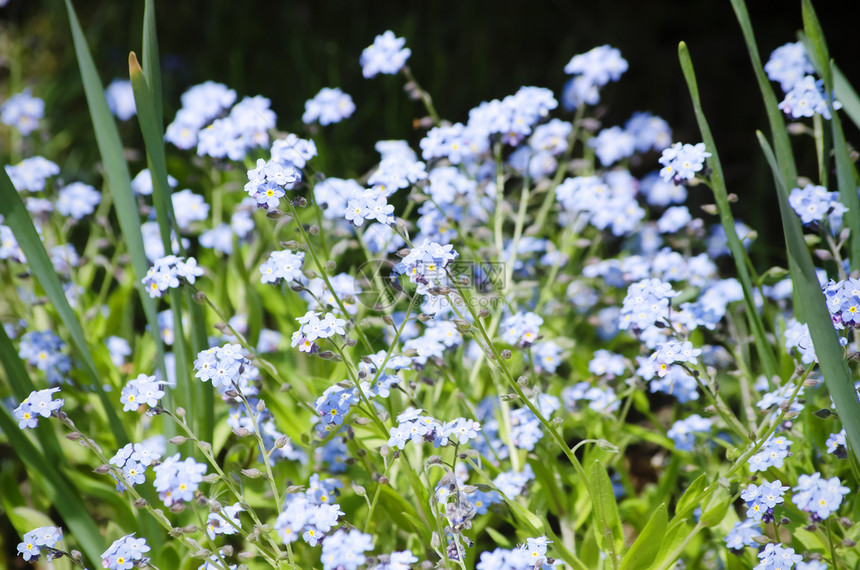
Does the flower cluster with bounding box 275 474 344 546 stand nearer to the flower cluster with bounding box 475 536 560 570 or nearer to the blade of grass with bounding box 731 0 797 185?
the flower cluster with bounding box 475 536 560 570

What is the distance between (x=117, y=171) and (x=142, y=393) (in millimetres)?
752

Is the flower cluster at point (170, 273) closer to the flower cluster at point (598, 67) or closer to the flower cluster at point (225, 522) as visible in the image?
the flower cluster at point (225, 522)

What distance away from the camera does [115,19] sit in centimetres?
585

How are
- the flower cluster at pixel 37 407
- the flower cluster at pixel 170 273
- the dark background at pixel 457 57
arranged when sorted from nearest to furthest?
the flower cluster at pixel 37 407, the flower cluster at pixel 170 273, the dark background at pixel 457 57

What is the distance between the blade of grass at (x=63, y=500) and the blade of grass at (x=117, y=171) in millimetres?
444

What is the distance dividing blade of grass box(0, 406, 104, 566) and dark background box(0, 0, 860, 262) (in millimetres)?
Result: 2111

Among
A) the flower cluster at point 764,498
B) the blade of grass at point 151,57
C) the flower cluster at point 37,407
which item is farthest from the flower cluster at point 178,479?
the flower cluster at point 764,498

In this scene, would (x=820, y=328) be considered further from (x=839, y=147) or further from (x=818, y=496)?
(x=839, y=147)

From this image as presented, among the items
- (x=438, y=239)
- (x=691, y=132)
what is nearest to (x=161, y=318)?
(x=438, y=239)

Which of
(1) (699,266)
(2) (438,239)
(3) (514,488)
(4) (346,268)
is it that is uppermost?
(4) (346,268)

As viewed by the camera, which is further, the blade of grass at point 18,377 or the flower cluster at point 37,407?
the blade of grass at point 18,377

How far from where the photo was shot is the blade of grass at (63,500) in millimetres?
2248

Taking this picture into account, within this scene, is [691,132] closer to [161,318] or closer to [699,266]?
[699,266]

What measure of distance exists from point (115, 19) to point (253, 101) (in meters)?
3.61
